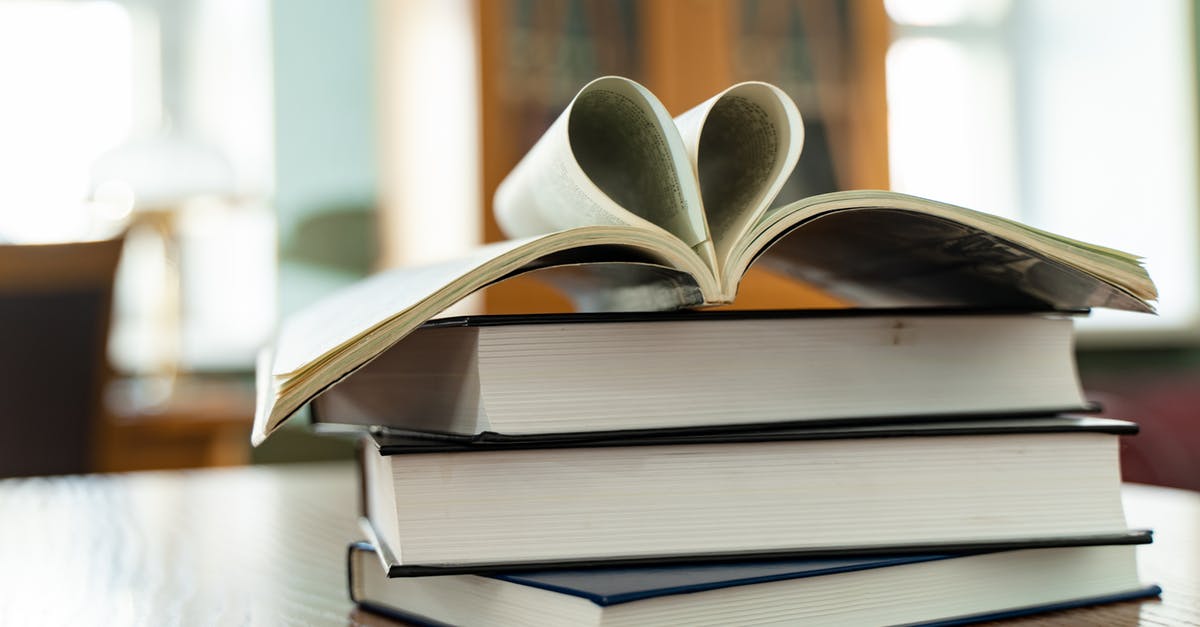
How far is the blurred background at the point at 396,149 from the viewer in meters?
1.91

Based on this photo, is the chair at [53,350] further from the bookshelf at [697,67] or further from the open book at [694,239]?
the open book at [694,239]

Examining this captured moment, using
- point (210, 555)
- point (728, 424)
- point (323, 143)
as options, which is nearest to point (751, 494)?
point (728, 424)

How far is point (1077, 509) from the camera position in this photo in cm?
37

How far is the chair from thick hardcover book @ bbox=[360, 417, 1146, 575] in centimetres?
153

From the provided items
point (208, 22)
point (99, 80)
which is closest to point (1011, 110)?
point (208, 22)

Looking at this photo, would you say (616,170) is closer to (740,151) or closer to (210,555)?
(740,151)

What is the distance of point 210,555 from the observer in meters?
0.54

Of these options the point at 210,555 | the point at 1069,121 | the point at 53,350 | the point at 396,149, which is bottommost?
the point at 210,555

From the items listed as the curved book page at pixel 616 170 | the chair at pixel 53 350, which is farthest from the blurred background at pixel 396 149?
the curved book page at pixel 616 170

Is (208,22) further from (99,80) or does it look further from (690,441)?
(690,441)

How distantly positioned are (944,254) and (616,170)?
0.13 meters

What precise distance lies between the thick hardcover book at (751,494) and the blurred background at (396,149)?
151cm

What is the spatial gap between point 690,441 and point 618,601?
7 centimetres

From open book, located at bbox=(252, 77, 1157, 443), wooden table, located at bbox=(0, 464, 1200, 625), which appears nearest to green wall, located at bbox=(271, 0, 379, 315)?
wooden table, located at bbox=(0, 464, 1200, 625)
